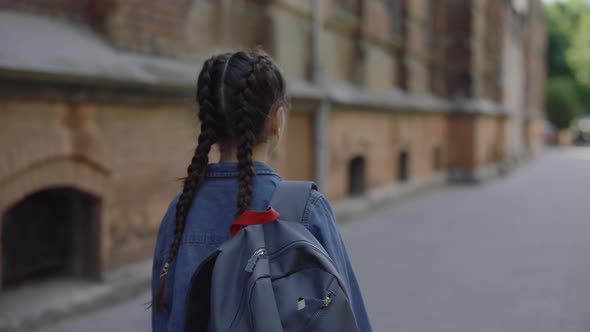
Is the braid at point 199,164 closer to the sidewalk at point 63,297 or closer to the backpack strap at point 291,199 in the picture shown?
the backpack strap at point 291,199

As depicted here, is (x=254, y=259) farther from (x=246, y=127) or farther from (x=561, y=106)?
(x=561, y=106)

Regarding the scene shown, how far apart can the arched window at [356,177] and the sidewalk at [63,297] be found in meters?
5.58

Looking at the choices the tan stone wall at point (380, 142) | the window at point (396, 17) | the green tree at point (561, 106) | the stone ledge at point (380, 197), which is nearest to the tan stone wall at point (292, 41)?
the tan stone wall at point (380, 142)

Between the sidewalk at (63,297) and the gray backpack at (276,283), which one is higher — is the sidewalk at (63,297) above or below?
below

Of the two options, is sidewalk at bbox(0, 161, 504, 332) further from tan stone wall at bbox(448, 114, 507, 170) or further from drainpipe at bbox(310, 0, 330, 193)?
tan stone wall at bbox(448, 114, 507, 170)

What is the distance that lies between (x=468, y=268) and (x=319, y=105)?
3069mm

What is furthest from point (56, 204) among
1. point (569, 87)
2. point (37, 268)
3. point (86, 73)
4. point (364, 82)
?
point (569, 87)

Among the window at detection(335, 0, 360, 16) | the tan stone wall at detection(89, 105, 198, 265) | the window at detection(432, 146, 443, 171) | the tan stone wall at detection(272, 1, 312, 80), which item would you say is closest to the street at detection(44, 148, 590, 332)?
the tan stone wall at detection(89, 105, 198, 265)

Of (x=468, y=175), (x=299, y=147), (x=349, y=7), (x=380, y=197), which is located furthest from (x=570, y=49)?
(x=299, y=147)

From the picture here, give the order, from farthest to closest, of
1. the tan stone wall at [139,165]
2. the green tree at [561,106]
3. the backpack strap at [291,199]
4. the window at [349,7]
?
the green tree at [561,106] < the window at [349,7] < the tan stone wall at [139,165] < the backpack strap at [291,199]

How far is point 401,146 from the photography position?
479 inches

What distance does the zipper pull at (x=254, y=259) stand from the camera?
1464 millimetres

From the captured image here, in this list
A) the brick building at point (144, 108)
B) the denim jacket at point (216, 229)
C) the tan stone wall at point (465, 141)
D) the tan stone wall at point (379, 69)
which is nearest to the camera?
the denim jacket at point (216, 229)

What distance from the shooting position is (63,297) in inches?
178
